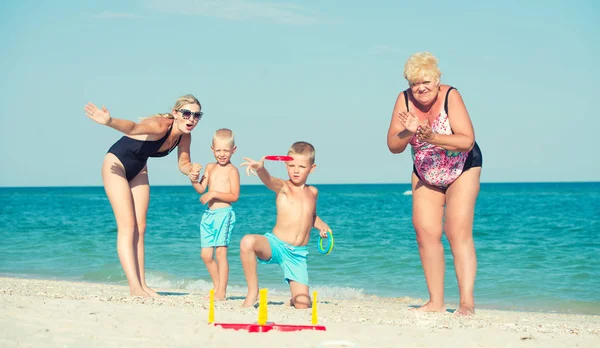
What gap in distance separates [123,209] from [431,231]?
2694 millimetres

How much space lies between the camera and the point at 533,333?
493cm

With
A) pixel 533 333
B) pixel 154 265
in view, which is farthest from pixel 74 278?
pixel 533 333

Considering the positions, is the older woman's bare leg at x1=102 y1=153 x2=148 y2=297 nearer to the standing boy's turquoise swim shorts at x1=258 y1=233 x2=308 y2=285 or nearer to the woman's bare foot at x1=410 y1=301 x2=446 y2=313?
the standing boy's turquoise swim shorts at x1=258 y1=233 x2=308 y2=285

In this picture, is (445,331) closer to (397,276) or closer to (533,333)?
(533,333)

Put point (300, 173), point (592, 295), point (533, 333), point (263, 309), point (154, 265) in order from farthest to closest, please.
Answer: point (154, 265)
point (592, 295)
point (300, 173)
point (533, 333)
point (263, 309)

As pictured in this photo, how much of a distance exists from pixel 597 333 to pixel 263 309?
2534 mm

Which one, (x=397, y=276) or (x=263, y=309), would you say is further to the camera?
(x=397, y=276)

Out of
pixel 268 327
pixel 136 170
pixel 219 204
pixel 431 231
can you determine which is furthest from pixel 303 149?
pixel 268 327

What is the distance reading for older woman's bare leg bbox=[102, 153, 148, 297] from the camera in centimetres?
622

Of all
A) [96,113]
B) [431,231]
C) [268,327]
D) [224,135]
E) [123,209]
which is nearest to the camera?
[268,327]

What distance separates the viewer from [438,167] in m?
5.75

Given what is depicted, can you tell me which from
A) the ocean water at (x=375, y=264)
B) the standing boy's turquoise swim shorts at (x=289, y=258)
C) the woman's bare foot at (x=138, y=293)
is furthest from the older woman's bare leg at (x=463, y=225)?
the ocean water at (x=375, y=264)

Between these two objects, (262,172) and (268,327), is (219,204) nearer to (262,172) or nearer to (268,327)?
(262,172)

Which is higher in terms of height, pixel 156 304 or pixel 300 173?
pixel 300 173
